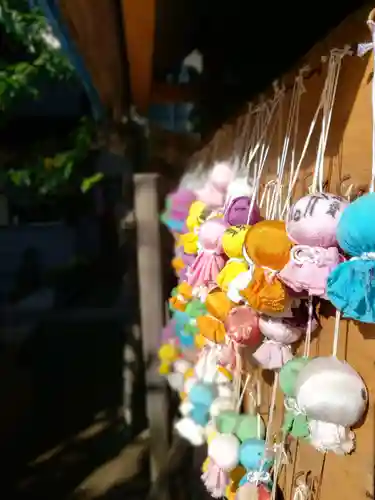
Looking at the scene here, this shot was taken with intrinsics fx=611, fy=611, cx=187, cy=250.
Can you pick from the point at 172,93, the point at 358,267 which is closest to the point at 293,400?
the point at 358,267

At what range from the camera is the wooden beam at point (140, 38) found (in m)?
0.66

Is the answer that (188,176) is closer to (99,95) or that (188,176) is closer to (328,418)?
(99,95)

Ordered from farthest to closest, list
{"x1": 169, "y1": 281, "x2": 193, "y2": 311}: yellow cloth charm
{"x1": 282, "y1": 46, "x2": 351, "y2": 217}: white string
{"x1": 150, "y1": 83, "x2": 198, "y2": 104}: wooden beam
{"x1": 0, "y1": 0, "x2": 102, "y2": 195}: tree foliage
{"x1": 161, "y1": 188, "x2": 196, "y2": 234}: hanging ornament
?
1. {"x1": 0, "y1": 0, "x2": 102, "y2": 195}: tree foliage
2. {"x1": 150, "y1": 83, "x2": 198, "y2": 104}: wooden beam
3. {"x1": 161, "y1": 188, "x2": 196, "y2": 234}: hanging ornament
4. {"x1": 169, "y1": 281, "x2": 193, "y2": 311}: yellow cloth charm
5. {"x1": 282, "y1": 46, "x2": 351, "y2": 217}: white string

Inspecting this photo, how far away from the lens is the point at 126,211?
6.02 feet

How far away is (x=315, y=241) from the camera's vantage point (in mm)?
442

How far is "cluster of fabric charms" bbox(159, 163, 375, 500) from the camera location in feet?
1.34

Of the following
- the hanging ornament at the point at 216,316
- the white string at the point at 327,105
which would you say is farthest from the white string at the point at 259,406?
the white string at the point at 327,105

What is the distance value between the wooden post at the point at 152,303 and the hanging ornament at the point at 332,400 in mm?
1070

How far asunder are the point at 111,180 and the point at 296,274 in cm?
140

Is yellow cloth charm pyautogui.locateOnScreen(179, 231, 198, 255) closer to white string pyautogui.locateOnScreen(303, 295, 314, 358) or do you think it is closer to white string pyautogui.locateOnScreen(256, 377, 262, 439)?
white string pyautogui.locateOnScreen(256, 377, 262, 439)

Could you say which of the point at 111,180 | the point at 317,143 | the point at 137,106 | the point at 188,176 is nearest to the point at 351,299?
the point at 317,143

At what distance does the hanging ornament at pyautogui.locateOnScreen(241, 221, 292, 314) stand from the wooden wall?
0.05 metres

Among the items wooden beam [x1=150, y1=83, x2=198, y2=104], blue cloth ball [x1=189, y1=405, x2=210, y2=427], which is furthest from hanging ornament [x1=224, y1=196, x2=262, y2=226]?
wooden beam [x1=150, y1=83, x2=198, y2=104]

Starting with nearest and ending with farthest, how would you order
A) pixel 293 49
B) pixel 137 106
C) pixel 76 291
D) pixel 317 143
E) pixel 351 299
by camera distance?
pixel 351 299
pixel 317 143
pixel 293 49
pixel 137 106
pixel 76 291
